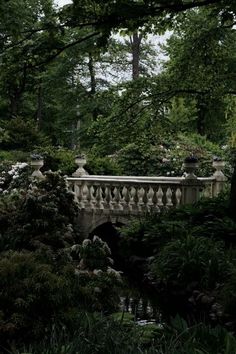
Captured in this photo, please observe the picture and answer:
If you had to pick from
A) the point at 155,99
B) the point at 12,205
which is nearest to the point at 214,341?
the point at 12,205

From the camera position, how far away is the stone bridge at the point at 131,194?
13141mm

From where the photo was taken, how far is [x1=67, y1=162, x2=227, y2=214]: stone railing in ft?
43.1

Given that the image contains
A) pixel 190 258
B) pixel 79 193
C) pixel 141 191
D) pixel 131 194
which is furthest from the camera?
pixel 79 193

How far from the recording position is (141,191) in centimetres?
1345

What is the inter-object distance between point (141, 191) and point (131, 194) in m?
0.29

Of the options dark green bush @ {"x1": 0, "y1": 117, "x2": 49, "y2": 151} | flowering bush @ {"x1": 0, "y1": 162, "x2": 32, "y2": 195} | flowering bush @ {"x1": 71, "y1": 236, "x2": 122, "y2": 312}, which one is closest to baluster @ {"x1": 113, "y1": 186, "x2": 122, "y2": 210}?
flowering bush @ {"x1": 0, "y1": 162, "x2": 32, "y2": 195}

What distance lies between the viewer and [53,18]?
328 inches

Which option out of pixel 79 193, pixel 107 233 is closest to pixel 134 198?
pixel 79 193

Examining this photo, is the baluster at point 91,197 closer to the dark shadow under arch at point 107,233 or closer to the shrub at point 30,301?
the dark shadow under arch at point 107,233

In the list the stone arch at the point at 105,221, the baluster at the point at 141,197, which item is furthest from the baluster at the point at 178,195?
the stone arch at the point at 105,221

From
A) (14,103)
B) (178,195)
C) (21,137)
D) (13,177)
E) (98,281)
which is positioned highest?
(14,103)

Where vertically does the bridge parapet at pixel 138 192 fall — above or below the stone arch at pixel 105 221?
above

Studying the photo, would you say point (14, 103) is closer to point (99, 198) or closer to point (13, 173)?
point (13, 173)

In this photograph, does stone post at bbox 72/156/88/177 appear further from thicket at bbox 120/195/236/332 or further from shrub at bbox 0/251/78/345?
shrub at bbox 0/251/78/345
